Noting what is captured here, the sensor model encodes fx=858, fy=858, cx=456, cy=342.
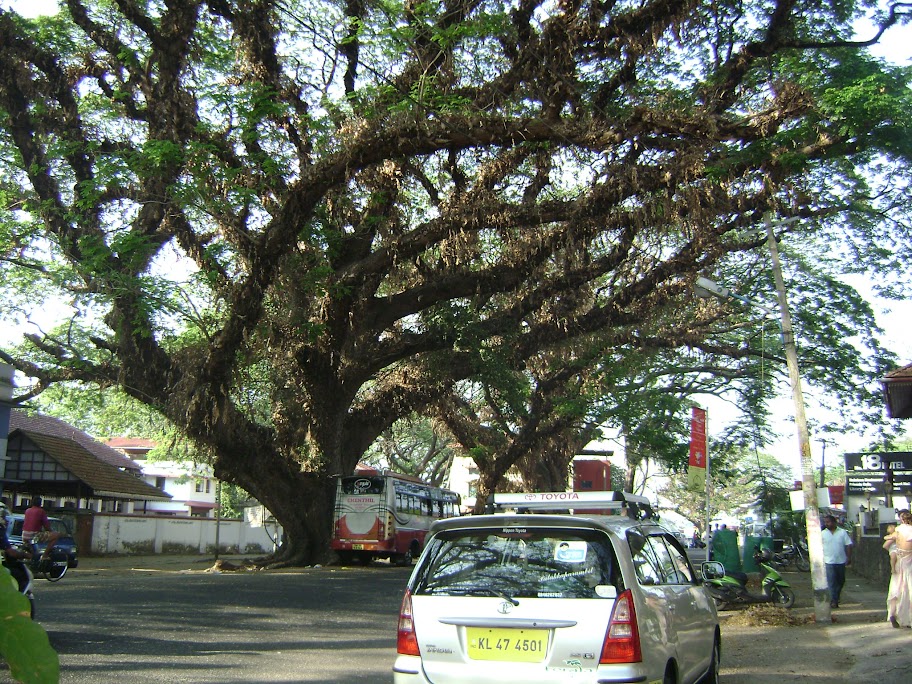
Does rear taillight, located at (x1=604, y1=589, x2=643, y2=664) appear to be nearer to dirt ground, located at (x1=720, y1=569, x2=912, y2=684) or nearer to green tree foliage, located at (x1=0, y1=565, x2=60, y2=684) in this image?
dirt ground, located at (x1=720, y1=569, x2=912, y2=684)

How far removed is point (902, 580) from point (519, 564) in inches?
332

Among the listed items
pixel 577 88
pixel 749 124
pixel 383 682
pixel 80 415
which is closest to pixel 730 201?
pixel 749 124

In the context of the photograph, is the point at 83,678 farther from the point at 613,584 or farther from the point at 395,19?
the point at 395,19

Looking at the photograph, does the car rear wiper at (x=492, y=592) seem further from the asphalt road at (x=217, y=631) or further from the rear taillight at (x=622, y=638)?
the asphalt road at (x=217, y=631)

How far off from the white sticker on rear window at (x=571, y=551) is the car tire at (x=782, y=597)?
1098cm

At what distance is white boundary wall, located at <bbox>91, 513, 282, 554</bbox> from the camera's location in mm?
34219

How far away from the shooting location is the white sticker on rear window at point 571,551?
18.1ft

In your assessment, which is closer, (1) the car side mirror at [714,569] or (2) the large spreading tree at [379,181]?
(1) the car side mirror at [714,569]

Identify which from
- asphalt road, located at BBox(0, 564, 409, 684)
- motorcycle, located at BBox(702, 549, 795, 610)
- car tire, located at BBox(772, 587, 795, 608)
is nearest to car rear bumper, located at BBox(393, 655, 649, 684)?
asphalt road, located at BBox(0, 564, 409, 684)

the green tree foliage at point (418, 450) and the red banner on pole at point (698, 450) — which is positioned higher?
the green tree foliage at point (418, 450)

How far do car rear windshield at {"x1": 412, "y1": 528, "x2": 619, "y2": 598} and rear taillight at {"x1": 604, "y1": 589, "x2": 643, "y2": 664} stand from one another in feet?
0.44

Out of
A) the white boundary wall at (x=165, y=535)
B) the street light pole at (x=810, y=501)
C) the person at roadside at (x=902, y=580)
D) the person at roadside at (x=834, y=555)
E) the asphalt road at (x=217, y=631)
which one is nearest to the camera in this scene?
the asphalt road at (x=217, y=631)

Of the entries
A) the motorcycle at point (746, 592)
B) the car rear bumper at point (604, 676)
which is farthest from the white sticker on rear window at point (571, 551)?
the motorcycle at point (746, 592)

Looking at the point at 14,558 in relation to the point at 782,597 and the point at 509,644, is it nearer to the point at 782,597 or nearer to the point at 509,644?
the point at 509,644
